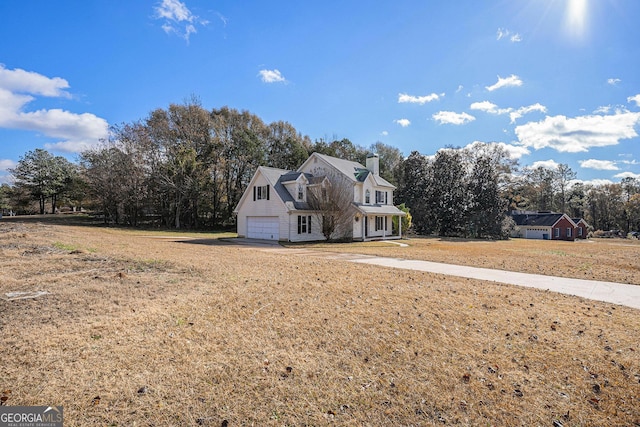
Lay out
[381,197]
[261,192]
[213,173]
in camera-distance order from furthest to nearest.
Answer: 1. [213,173]
2. [381,197]
3. [261,192]

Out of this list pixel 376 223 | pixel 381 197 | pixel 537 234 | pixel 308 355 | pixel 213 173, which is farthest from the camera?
pixel 537 234

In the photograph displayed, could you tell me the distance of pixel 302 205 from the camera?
25547 millimetres

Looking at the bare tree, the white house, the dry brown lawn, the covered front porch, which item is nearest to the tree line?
the covered front porch

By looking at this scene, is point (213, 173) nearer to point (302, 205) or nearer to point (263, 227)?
point (263, 227)

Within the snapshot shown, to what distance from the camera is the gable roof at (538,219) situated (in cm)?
4769

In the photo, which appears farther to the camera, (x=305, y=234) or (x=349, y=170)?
(x=349, y=170)

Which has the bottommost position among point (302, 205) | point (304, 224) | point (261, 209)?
point (304, 224)

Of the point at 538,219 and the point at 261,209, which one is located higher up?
the point at 261,209

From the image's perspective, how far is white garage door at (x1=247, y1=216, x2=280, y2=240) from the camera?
25562 millimetres

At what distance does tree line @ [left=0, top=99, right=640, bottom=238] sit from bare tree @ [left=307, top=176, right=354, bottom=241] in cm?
1664

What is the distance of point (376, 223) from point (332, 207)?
21.0 ft

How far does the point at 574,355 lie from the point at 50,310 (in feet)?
26.7

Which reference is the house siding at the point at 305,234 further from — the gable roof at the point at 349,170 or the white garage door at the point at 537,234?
the white garage door at the point at 537,234

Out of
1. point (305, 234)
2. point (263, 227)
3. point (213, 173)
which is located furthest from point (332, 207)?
point (213, 173)
